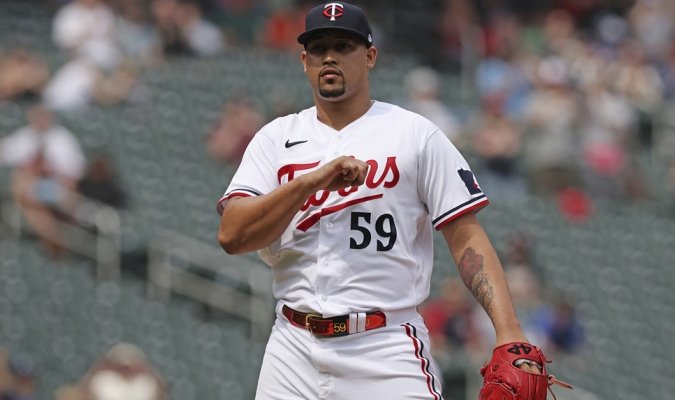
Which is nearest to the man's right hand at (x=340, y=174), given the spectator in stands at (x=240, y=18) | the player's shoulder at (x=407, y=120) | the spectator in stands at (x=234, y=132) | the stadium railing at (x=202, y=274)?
the player's shoulder at (x=407, y=120)

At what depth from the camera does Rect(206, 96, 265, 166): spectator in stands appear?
451 inches

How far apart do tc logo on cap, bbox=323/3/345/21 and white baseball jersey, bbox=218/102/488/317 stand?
1.13ft

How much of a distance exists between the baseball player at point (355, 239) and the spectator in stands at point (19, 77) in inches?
307

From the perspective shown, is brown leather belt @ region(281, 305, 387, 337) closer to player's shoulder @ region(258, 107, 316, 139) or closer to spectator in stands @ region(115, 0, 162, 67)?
player's shoulder @ region(258, 107, 316, 139)

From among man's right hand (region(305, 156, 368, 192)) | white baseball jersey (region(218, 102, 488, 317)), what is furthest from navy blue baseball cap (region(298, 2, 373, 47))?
man's right hand (region(305, 156, 368, 192))

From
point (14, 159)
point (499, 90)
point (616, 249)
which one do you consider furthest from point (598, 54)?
point (14, 159)

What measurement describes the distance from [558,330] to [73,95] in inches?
180

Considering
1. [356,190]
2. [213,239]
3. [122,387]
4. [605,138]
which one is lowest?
[122,387]

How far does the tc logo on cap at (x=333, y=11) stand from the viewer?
389 cm

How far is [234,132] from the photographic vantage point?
11.5 metres

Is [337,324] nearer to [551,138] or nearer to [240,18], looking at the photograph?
[551,138]

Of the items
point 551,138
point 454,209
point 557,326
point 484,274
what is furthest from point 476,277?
point 551,138

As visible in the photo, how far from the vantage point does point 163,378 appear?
923cm

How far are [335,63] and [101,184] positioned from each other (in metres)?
6.76
